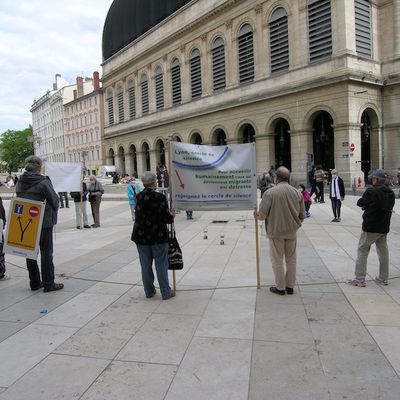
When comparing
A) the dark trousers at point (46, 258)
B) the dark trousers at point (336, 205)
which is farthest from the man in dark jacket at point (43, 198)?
the dark trousers at point (336, 205)

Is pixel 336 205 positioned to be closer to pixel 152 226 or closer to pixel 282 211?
pixel 282 211

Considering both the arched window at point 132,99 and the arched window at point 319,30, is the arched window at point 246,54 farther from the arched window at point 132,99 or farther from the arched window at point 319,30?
the arched window at point 132,99

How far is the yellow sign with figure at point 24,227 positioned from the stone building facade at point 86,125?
212ft

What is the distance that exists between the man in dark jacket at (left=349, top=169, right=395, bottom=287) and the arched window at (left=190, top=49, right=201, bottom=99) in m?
36.5

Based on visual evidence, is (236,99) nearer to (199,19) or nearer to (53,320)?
(199,19)

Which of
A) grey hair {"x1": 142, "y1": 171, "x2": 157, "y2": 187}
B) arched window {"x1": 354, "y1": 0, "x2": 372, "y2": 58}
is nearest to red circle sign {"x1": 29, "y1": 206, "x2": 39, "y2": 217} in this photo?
grey hair {"x1": 142, "y1": 171, "x2": 157, "y2": 187}

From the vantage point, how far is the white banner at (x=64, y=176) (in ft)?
46.1

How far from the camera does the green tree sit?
12119 centimetres

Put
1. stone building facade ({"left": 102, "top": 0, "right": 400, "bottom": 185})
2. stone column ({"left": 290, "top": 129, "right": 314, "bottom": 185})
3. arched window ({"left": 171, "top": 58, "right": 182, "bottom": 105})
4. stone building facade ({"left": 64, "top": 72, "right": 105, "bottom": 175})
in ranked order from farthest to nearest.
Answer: stone building facade ({"left": 64, "top": 72, "right": 105, "bottom": 175}) < arched window ({"left": 171, "top": 58, "right": 182, "bottom": 105}) < stone column ({"left": 290, "top": 129, "right": 314, "bottom": 185}) < stone building facade ({"left": 102, "top": 0, "right": 400, "bottom": 185})

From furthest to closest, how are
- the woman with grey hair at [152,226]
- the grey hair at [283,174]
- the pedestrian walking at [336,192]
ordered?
the pedestrian walking at [336,192], the grey hair at [283,174], the woman with grey hair at [152,226]

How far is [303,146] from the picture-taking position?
3120 cm

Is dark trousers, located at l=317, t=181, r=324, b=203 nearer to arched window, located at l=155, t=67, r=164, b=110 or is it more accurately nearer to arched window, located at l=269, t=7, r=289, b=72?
arched window, located at l=269, t=7, r=289, b=72

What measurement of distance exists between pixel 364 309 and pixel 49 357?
388 centimetres

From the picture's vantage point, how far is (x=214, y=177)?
255 inches
